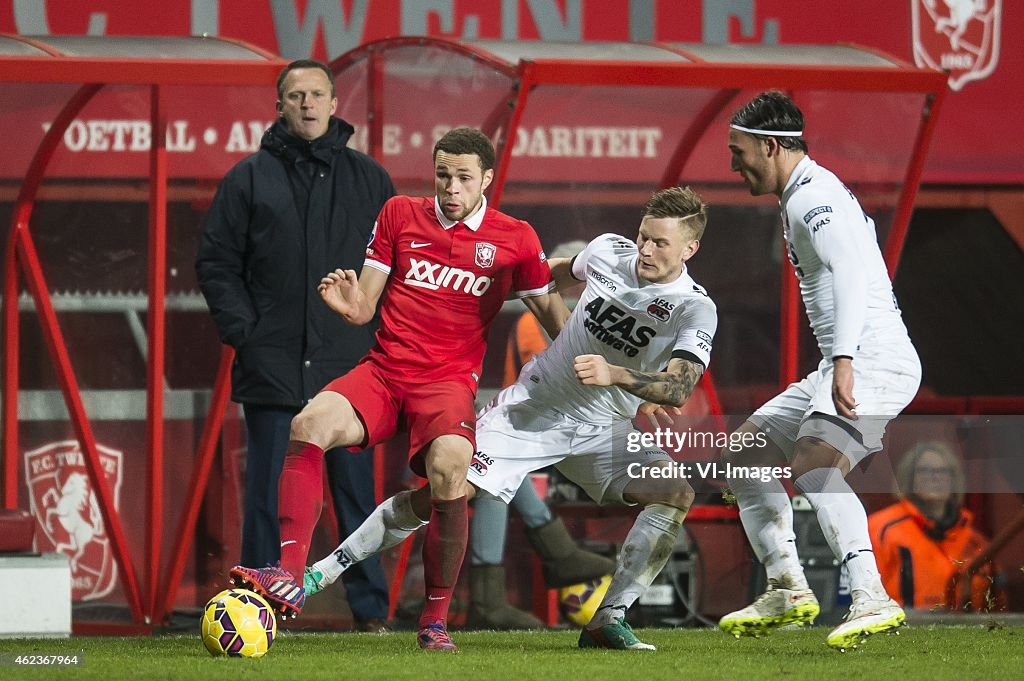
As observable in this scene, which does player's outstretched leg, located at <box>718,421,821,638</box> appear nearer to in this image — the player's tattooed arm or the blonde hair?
the player's tattooed arm

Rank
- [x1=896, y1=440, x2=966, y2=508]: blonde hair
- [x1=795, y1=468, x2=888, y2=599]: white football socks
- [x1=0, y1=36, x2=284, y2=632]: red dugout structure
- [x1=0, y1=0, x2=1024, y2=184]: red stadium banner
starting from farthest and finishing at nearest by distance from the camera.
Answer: [x1=0, y1=0, x2=1024, y2=184]: red stadium banner < [x1=896, y1=440, x2=966, y2=508]: blonde hair < [x1=0, y1=36, x2=284, y2=632]: red dugout structure < [x1=795, y1=468, x2=888, y2=599]: white football socks

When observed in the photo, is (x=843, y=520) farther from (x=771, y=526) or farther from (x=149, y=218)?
(x=149, y=218)

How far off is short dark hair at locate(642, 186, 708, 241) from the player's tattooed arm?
44 centimetres

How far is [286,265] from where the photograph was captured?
6371 millimetres

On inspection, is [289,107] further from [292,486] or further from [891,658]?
[891,658]

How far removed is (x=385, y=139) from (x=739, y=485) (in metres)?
2.27

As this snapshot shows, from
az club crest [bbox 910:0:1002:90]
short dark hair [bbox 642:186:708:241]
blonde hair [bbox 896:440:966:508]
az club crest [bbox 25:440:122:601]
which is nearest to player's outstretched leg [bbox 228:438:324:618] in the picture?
short dark hair [bbox 642:186:708:241]

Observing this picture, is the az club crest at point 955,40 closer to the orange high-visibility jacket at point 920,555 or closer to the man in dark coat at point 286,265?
the orange high-visibility jacket at point 920,555

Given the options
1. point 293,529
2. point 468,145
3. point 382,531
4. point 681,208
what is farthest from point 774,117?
point 293,529

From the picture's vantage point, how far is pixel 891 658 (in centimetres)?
564

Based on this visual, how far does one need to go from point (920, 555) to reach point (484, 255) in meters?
2.73

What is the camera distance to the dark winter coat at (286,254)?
6.30m

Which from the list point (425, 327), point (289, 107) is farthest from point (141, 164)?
point (425, 327)

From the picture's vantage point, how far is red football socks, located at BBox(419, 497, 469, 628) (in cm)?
565
